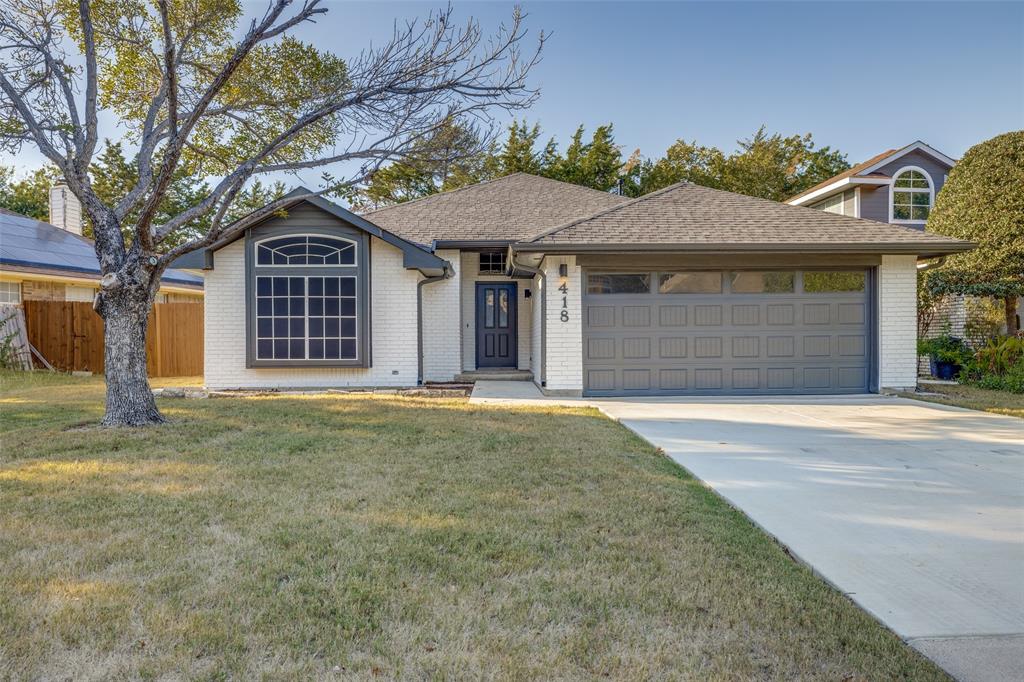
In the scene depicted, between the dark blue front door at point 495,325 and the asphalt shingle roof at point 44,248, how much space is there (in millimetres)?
8556

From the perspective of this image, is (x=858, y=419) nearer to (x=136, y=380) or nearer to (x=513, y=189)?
(x=136, y=380)

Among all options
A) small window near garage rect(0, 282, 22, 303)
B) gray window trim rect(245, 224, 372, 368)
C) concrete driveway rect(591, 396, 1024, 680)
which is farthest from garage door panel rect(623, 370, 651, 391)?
small window near garage rect(0, 282, 22, 303)

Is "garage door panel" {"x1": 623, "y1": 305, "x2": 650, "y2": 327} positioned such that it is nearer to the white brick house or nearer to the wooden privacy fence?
the white brick house

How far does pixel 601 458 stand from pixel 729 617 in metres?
2.93

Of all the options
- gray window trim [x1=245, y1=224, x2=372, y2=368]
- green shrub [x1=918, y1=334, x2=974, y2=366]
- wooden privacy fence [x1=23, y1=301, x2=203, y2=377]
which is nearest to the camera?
gray window trim [x1=245, y1=224, x2=372, y2=368]

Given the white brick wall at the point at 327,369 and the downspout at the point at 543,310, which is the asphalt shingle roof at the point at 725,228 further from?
the white brick wall at the point at 327,369

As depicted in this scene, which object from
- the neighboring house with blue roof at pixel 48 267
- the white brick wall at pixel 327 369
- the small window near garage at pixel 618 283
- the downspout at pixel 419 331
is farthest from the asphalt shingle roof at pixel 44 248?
the small window near garage at pixel 618 283

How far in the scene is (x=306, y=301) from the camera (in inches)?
454

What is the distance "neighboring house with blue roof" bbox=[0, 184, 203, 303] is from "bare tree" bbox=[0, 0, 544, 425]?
24.4ft

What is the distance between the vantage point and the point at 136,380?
7125mm

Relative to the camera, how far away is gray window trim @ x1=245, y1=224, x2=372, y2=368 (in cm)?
Answer: 1144

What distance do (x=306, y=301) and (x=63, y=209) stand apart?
49.8ft

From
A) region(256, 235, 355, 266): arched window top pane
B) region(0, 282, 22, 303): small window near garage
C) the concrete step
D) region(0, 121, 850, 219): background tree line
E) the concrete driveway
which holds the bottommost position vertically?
the concrete driveway

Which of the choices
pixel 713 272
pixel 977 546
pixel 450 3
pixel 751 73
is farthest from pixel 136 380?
pixel 751 73
